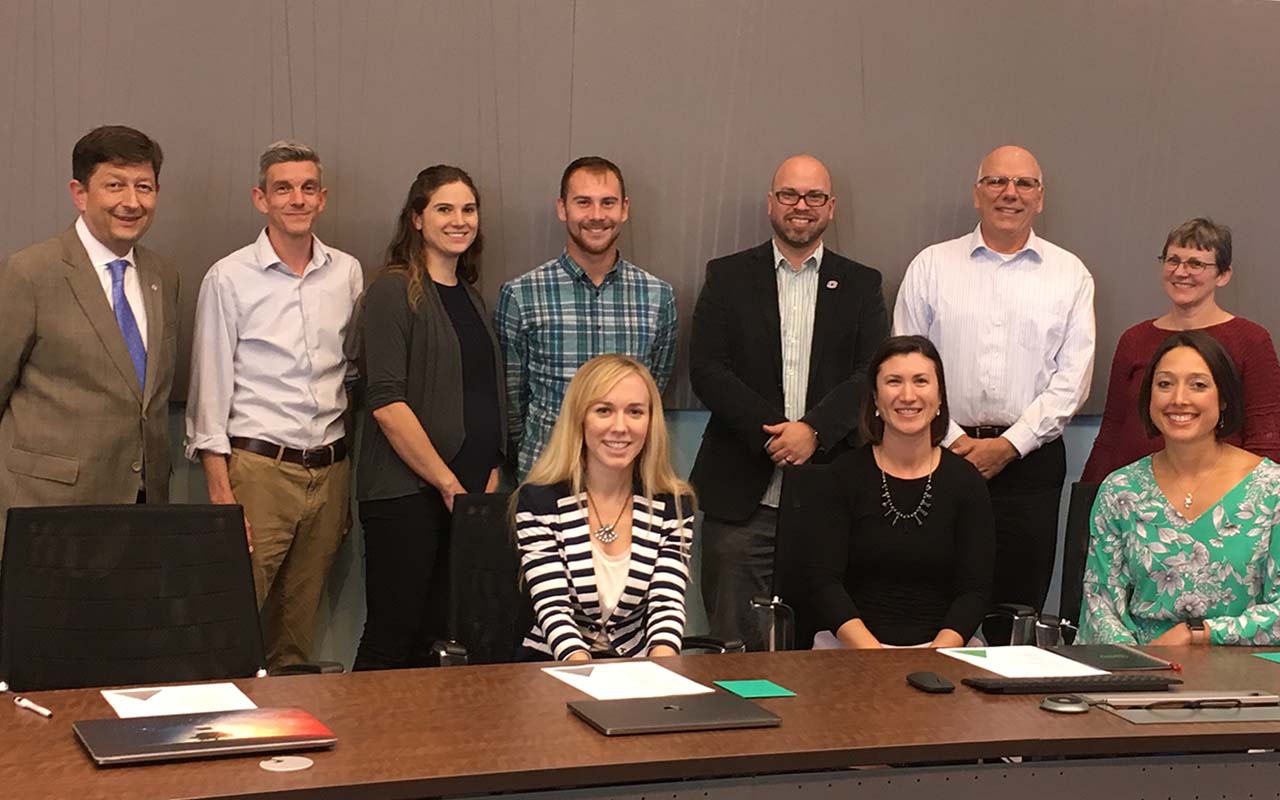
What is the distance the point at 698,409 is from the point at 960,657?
7.09ft

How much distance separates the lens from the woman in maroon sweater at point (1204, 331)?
4.70 metres

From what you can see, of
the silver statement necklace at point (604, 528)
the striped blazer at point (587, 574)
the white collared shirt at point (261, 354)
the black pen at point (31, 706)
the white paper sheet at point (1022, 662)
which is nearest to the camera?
the black pen at point (31, 706)

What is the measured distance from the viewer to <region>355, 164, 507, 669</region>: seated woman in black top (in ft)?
14.2

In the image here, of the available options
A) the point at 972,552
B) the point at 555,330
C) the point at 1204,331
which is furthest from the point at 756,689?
the point at 1204,331

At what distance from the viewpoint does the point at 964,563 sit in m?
3.79

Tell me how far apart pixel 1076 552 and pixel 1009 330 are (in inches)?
44.6

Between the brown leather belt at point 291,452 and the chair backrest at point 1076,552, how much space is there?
212 centimetres

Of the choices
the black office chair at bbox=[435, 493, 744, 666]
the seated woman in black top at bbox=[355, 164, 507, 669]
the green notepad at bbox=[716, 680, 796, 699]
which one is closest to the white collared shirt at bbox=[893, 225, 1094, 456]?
the seated woman in black top at bbox=[355, 164, 507, 669]

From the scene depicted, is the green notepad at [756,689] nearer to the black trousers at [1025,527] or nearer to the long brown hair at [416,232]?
the long brown hair at [416,232]

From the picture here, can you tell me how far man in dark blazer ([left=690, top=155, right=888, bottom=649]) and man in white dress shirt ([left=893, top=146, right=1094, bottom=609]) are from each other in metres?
0.27

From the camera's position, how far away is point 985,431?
482 cm

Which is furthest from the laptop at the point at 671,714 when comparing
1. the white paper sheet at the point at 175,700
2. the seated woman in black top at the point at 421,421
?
the seated woman in black top at the point at 421,421

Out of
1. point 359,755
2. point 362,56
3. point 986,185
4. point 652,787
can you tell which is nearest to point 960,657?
point 652,787

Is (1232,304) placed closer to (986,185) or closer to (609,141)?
(986,185)
